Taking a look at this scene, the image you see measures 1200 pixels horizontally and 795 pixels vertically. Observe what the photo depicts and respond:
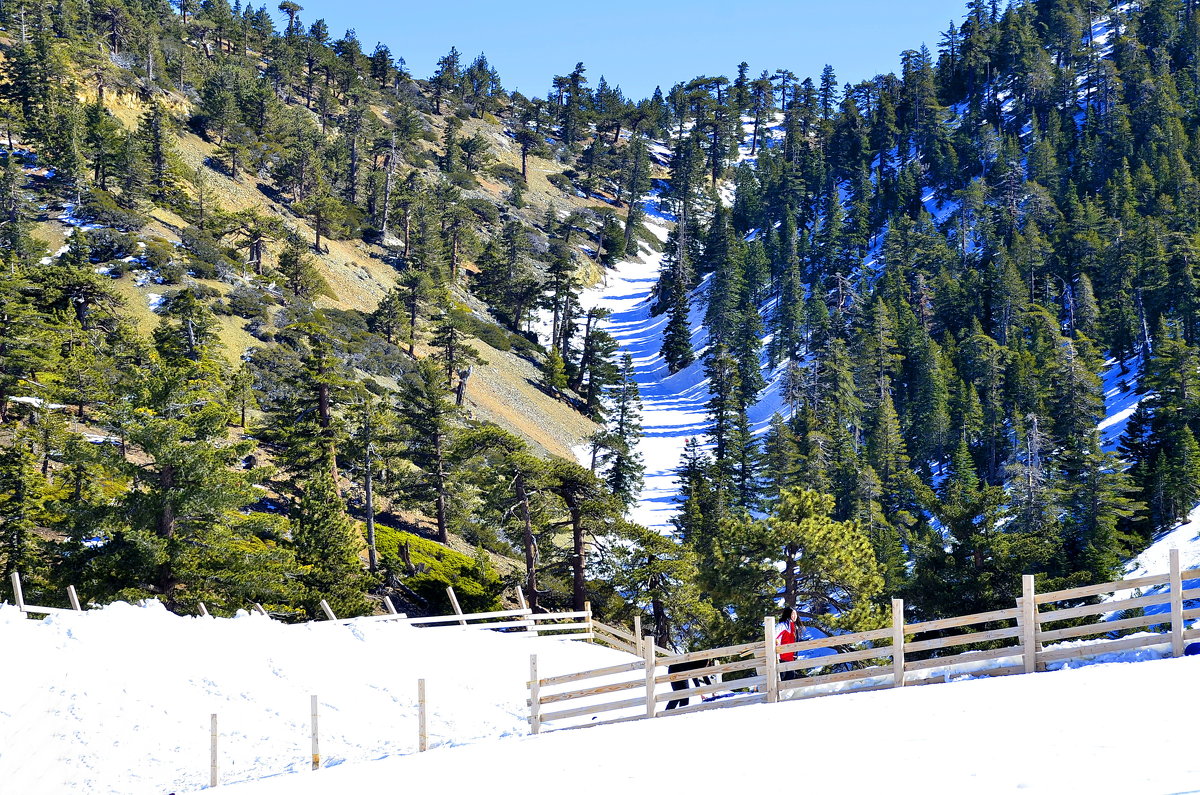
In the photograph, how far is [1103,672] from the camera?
12.7 m

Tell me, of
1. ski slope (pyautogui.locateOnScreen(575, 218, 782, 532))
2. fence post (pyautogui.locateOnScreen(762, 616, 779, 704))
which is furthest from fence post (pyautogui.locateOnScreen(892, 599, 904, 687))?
ski slope (pyautogui.locateOnScreen(575, 218, 782, 532))

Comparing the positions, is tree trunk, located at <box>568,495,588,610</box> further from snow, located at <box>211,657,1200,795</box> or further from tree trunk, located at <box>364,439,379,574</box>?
snow, located at <box>211,657,1200,795</box>

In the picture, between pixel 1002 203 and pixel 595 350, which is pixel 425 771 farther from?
pixel 1002 203

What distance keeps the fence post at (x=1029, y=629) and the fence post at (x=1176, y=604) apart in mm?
1628

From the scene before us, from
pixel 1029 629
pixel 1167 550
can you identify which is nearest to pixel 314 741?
pixel 1029 629

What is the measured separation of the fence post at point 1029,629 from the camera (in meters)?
13.0

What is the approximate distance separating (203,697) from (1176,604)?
58.5 ft

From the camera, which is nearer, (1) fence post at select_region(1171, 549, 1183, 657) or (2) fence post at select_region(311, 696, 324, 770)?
(1) fence post at select_region(1171, 549, 1183, 657)

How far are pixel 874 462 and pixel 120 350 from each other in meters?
51.7

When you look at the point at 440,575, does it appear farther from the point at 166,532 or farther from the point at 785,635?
the point at 785,635

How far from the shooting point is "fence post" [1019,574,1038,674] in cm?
1301

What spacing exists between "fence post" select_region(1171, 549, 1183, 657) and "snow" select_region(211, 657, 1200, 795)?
44 centimetres

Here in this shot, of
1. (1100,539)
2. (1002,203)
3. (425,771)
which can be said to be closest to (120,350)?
(425,771)

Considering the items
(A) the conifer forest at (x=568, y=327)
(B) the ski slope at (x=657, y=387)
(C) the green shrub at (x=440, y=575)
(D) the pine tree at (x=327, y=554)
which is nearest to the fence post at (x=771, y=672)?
(A) the conifer forest at (x=568, y=327)
